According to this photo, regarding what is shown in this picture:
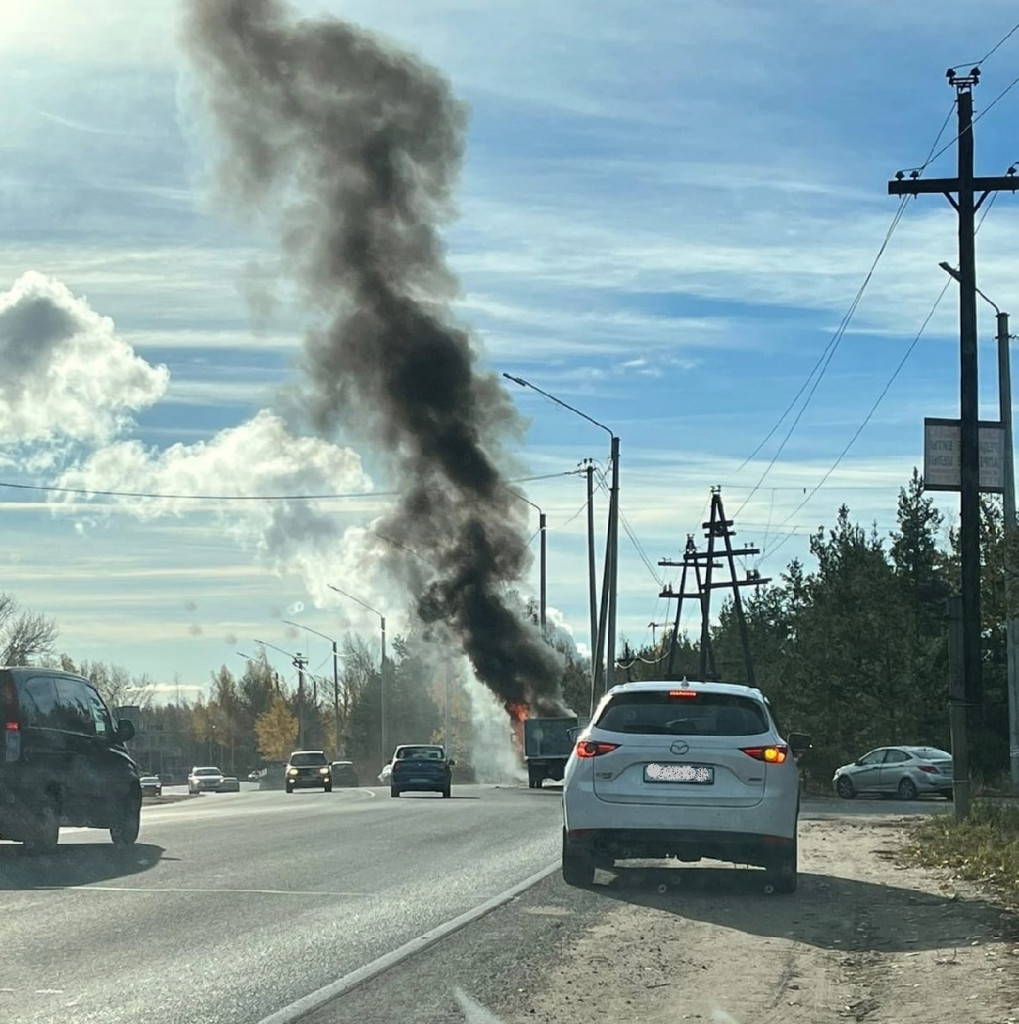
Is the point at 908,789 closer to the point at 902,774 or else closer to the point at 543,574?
the point at 902,774

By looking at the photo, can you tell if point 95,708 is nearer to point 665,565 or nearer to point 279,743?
point 665,565

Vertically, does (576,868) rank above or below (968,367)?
below

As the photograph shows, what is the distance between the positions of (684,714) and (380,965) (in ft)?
14.7

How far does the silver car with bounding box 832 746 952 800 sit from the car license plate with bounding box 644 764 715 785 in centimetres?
2397

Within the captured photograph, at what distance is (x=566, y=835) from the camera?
12883mm

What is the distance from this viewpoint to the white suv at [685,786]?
12.4m

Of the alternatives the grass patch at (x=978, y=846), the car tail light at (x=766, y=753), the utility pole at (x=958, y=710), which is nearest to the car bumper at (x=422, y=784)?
the grass patch at (x=978, y=846)

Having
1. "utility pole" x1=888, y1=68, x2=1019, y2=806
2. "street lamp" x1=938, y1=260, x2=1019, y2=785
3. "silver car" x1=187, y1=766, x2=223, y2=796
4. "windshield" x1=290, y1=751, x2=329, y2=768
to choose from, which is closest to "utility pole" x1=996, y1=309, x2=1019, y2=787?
"street lamp" x1=938, y1=260, x2=1019, y2=785

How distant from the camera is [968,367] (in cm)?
2170

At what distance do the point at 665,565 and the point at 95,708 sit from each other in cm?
5733

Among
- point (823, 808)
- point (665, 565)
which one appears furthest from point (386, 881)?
point (665, 565)

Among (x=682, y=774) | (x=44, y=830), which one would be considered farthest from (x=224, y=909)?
(x=44, y=830)

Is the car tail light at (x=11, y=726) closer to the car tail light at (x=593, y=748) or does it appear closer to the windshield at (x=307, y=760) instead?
the car tail light at (x=593, y=748)

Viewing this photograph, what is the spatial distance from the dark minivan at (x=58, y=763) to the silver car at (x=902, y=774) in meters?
22.1
